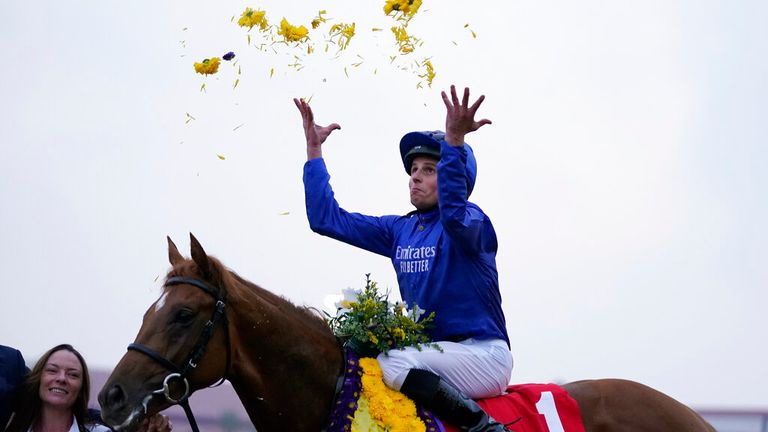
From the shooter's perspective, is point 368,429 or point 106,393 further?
point 368,429

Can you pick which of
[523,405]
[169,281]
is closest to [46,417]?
[169,281]

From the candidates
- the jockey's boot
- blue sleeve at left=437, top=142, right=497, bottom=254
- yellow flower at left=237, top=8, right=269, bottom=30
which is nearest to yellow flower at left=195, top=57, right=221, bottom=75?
yellow flower at left=237, top=8, right=269, bottom=30

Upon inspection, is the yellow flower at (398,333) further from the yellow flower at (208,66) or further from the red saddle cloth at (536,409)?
the yellow flower at (208,66)

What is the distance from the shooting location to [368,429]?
415 centimetres

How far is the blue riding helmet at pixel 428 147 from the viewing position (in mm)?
5000

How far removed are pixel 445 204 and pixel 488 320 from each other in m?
0.67

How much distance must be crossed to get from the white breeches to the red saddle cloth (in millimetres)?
85

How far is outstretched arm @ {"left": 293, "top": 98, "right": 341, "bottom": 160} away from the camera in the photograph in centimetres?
547

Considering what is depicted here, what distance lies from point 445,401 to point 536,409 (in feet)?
2.26

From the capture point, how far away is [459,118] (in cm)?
454

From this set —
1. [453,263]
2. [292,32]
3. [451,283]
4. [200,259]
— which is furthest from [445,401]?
[292,32]

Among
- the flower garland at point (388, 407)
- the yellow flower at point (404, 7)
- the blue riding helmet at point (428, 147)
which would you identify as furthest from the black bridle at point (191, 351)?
the yellow flower at point (404, 7)

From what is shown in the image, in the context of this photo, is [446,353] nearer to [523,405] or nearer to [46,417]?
[523,405]

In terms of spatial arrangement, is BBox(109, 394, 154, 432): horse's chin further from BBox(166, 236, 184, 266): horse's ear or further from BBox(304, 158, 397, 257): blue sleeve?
BBox(304, 158, 397, 257): blue sleeve
